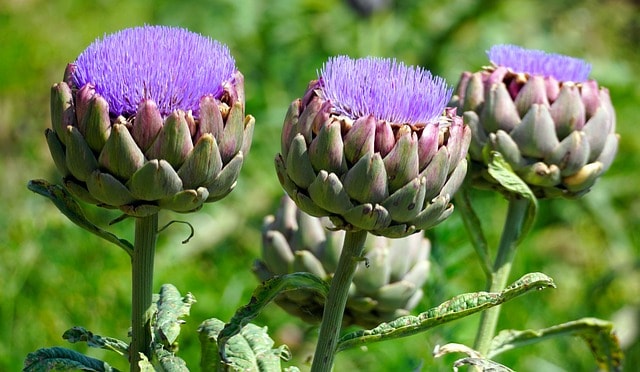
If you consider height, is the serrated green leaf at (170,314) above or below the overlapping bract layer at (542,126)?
below

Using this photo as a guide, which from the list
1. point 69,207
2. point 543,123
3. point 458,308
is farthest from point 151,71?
point 543,123

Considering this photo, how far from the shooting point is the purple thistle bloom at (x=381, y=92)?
2.46 ft

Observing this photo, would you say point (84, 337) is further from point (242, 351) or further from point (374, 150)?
point (374, 150)

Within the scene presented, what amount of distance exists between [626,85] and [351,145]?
64.2 inches

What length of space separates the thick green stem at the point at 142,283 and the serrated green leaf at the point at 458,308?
0.60 ft

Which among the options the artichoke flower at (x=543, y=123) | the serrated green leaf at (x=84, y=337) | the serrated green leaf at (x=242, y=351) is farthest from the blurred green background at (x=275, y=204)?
the serrated green leaf at (x=84, y=337)

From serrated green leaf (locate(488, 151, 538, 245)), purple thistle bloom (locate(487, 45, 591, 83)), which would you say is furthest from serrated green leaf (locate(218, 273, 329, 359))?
purple thistle bloom (locate(487, 45, 591, 83))

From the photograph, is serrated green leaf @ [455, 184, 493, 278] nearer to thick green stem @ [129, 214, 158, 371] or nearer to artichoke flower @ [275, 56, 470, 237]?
artichoke flower @ [275, 56, 470, 237]

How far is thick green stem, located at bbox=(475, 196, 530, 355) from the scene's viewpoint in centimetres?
98

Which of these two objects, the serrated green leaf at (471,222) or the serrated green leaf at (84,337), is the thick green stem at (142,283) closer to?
the serrated green leaf at (84,337)

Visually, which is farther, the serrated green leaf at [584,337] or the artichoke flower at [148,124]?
the serrated green leaf at [584,337]

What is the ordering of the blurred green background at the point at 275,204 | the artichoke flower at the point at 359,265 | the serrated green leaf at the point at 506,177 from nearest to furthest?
1. the serrated green leaf at the point at 506,177
2. the artichoke flower at the point at 359,265
3. the blurred green background at the point at 275,204

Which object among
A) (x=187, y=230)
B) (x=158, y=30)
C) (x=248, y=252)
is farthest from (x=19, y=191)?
(x=158, y=30)

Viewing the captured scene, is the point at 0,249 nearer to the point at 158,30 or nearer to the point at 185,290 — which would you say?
the point at 185,290
